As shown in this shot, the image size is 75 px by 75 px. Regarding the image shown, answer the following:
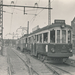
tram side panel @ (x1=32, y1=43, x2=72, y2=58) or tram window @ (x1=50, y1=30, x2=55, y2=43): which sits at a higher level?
tram window @ (x1=50, y1=30, x2=55, y2=43)

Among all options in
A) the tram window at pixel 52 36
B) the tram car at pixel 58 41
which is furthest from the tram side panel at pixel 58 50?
the tram window at pixel 52 36

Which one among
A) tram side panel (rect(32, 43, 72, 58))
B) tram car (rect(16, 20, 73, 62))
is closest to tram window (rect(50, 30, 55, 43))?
tram car (rect(16, 20, 73, 62))

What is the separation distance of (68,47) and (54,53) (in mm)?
1235

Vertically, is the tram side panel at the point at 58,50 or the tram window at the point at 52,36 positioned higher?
the tram window at the point at 52,36

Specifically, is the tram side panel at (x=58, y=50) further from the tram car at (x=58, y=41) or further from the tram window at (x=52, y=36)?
the tram window at (x=52, y=36)

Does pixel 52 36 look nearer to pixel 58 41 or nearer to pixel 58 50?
pixel 58 41

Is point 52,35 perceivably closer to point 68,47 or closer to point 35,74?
point 68,47

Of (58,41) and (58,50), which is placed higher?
(58,41)

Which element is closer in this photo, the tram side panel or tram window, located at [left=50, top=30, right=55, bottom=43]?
the tram side panel

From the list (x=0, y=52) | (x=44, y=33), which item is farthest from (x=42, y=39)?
(x=0, y=52)

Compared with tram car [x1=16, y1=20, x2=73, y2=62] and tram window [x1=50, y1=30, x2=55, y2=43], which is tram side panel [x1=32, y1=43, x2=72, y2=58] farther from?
tram window [x1=50, y1=30, x2=55, y2=43]

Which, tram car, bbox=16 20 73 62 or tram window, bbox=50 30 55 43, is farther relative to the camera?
tram window, bbox=50 30 55 43

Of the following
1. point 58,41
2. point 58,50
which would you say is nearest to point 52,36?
point 58,41

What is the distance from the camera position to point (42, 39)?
13586mm
